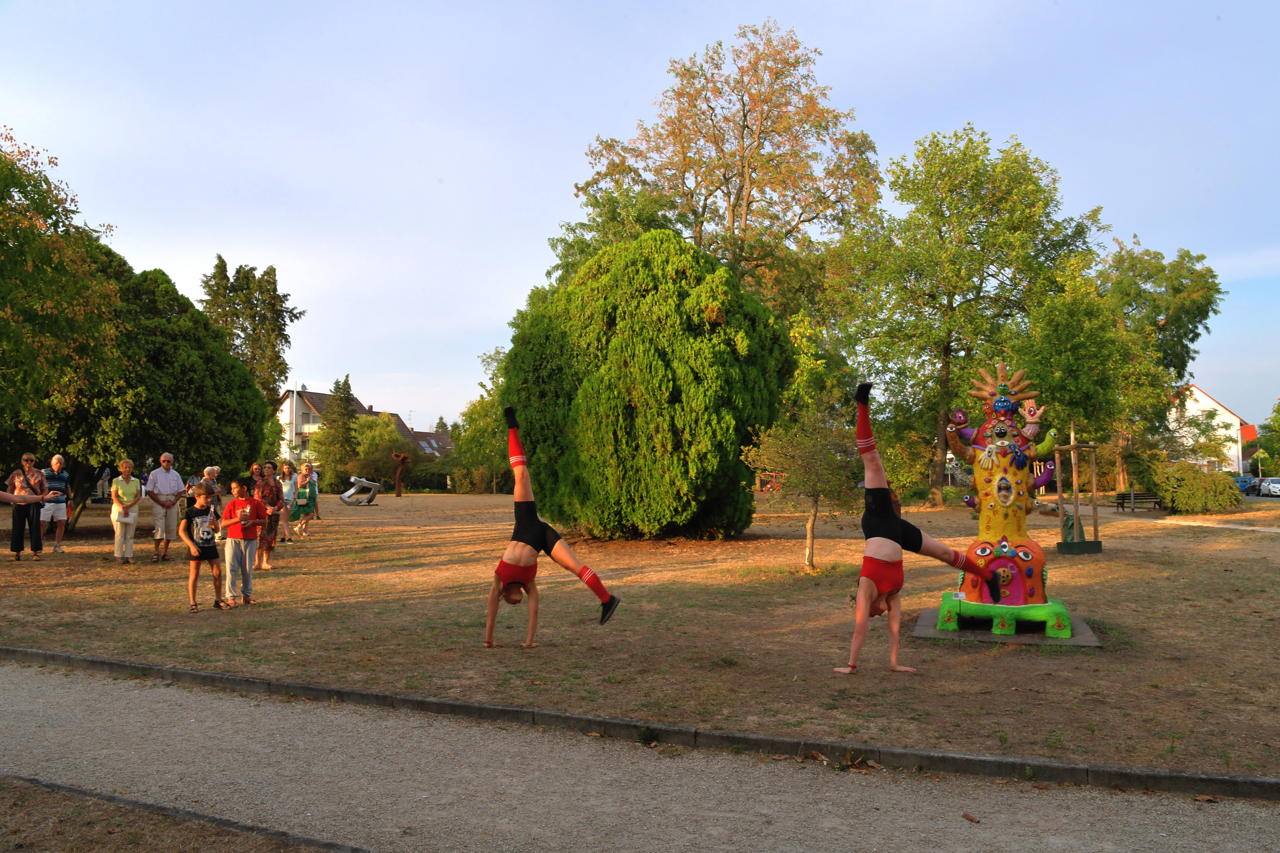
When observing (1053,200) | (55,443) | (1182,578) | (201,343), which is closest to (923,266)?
(1053,200)

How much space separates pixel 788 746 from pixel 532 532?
3984 millimetres

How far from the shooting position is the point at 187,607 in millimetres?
12219

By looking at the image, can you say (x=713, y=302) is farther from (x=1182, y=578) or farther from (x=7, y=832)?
(x=7, y=832)

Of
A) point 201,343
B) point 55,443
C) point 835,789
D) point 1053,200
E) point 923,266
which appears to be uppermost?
point 1053,200

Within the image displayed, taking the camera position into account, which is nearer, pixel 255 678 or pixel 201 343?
pixel 255 678

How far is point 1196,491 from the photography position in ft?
106

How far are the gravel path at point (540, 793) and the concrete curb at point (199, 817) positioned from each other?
0.53 feet

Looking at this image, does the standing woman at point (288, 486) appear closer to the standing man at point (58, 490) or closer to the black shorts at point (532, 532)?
the standing man at point (58, 490)

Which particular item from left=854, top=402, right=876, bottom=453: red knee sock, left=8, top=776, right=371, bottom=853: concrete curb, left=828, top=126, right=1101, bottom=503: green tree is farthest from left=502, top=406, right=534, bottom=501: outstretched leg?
left=828, top=126, right=1101, bottom=503: green tree

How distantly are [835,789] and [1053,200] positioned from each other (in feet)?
119

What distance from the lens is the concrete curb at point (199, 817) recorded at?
14.0ft

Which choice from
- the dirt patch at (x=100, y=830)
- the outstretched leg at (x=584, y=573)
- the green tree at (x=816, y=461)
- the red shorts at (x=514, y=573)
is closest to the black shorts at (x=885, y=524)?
the outstretched leg at (x=584, y=573)

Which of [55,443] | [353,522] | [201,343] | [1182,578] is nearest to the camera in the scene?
[1182,578]

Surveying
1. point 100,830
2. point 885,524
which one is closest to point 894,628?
point 885,524
